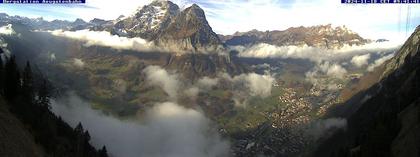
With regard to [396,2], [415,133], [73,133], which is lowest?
[73,133]

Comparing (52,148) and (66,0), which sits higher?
(66,0)

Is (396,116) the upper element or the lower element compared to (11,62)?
lower

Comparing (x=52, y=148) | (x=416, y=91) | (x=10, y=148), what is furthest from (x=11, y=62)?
(x=416, y=91)

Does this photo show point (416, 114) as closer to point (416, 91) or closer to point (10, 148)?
point (416, 91)

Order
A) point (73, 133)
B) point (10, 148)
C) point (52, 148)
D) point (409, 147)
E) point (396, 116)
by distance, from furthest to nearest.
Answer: point (73, 133)
point (396, 116)
point (409, 147)
point (52, 148)
point (10, 148)

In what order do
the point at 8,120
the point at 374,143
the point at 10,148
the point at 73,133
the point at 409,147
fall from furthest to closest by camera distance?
1. the point at 73,133
2. the point at 374,143
3. the point at 409,147
4. the point at 8,120
5. the point at 10,148

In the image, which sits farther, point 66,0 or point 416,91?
point 416,91

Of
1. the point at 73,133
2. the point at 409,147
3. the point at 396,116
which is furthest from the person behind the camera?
the point at 73,133

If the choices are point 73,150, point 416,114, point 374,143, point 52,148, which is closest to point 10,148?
point 52,148

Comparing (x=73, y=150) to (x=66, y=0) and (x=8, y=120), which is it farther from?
(x=66, y=0)
